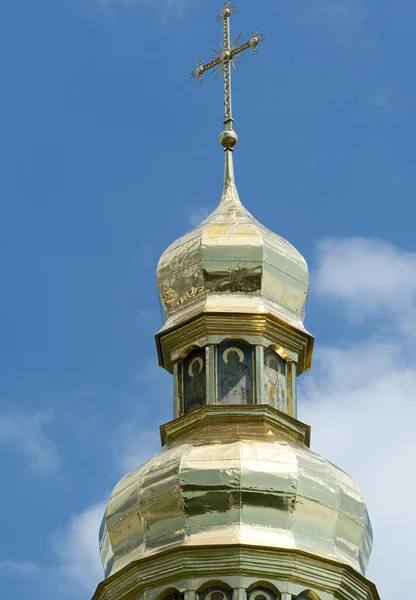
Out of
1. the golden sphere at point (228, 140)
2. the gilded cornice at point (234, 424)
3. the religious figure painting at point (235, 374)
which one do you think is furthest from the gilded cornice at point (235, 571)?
the golden sphere at point (228, 140)

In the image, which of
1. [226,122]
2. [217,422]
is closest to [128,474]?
[217,422]

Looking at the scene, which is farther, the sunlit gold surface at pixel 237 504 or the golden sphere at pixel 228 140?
the golden sphere at pixel 228 140

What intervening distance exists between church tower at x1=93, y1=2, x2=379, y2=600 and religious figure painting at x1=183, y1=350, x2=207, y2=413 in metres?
0.02

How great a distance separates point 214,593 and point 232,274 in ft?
15.0

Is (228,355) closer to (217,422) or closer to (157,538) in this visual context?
(217,422)

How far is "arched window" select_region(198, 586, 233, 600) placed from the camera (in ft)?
82.8

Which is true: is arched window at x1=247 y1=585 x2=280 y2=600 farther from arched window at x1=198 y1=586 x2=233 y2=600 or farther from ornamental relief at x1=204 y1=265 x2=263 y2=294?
ornamental relief at x1=204 y1=265 x2=263 y2=294

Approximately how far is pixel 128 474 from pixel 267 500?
1978 millimetres

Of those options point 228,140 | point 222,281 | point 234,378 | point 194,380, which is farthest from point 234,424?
point 228,140

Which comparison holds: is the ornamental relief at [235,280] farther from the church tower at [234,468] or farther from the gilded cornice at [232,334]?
the gilded cornice at [232,334]

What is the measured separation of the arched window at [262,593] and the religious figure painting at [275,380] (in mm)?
3100

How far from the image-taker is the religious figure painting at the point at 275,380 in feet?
91.8

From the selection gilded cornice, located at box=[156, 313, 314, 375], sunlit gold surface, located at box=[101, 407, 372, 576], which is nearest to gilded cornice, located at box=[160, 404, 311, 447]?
sunlit gold surface, located at box=[101, 407, 372, 576]

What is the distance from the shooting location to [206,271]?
28297mm
